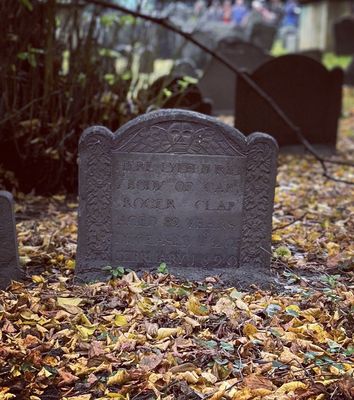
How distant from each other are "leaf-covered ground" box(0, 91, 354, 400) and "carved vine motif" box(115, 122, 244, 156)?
80cm

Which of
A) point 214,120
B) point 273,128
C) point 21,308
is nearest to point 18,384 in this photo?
point 21,308

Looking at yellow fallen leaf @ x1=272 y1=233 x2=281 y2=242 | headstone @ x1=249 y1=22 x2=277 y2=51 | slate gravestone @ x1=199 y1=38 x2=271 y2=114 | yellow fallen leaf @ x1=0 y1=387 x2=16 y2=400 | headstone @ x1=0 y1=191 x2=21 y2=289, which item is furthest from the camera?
headstone @ x1=249 y1=22 x2=277 y2=51

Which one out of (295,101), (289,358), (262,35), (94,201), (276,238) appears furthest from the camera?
(262,35)

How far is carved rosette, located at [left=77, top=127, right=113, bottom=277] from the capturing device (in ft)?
13.4

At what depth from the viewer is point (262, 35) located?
18953 millimetres

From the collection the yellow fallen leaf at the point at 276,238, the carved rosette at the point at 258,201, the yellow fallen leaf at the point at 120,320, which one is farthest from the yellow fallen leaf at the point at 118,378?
the yellow fallen leaf at the point at 276,238

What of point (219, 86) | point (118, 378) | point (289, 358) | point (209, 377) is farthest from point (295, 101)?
point (118, 378)

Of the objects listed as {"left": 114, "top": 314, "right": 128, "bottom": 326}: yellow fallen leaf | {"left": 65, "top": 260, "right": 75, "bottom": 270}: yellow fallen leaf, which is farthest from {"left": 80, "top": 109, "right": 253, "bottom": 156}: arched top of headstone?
{"left": 114, "top": 314, "right": 128, "bottom": 326}: yellow fallen leaf

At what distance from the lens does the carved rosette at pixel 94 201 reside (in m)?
4.09

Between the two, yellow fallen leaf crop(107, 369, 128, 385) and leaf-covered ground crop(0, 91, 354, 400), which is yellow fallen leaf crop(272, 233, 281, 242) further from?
yellow fallen leaf crop(107, 369, 128, 385)

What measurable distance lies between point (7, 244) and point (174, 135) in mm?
1253

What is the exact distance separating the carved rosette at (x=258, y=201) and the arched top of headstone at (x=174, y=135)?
0.34 ft

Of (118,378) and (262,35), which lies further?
(262,35)

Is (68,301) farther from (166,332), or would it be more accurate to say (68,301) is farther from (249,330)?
(249,330)
